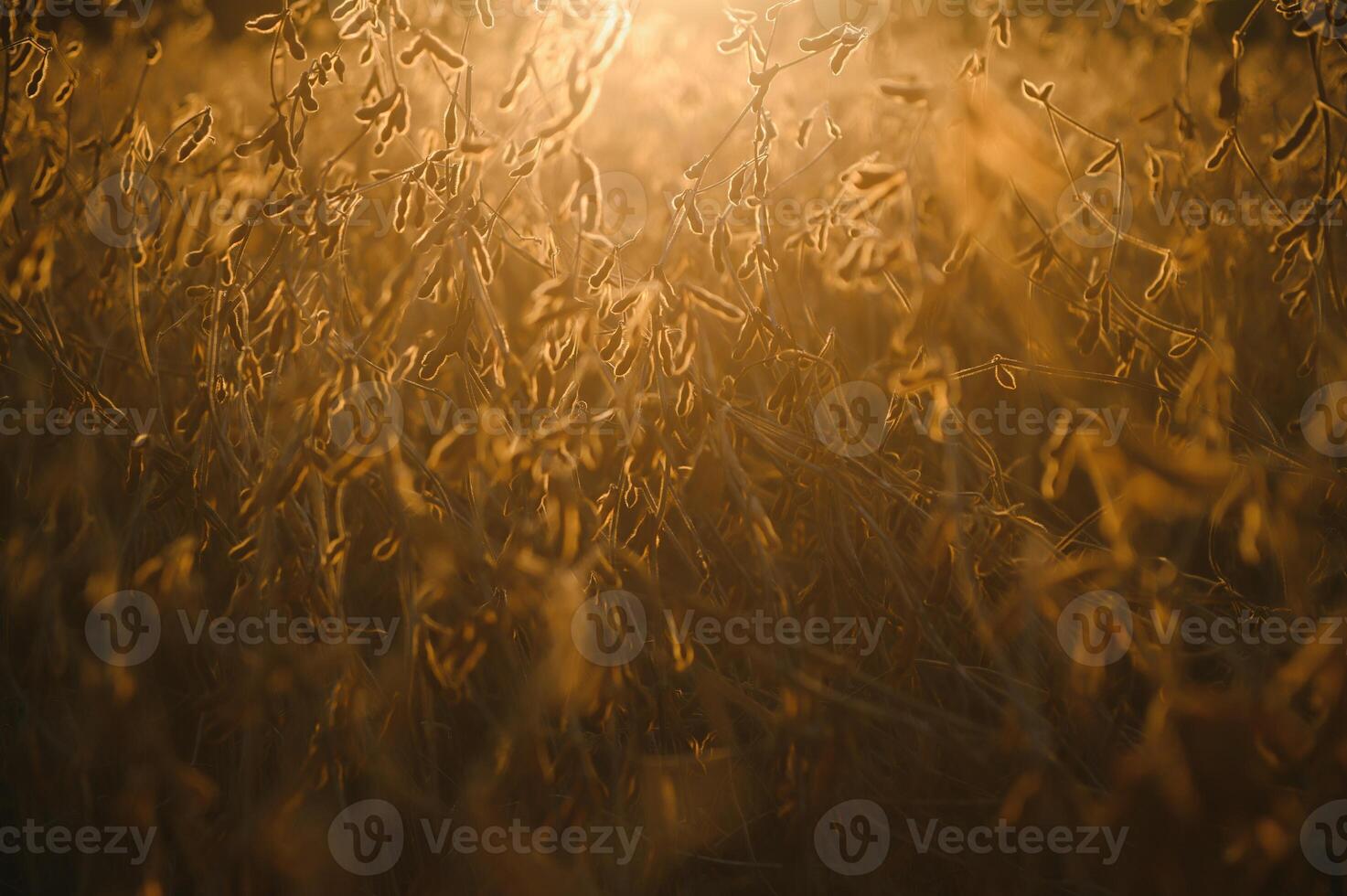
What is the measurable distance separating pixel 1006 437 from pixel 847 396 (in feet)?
1.66

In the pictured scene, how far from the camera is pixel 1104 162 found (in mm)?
778

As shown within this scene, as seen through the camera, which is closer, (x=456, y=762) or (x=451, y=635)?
(x=451, y=635)

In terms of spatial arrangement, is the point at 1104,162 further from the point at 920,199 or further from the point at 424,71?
the point at 424,71

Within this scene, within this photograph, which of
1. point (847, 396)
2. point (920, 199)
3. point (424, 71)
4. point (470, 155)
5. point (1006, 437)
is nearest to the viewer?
point (470, 155)

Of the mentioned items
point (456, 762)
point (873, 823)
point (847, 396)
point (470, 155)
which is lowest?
point (456, 762)

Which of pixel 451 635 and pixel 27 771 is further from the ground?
pixel 451 635

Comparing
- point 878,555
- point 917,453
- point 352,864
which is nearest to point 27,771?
point 352,864

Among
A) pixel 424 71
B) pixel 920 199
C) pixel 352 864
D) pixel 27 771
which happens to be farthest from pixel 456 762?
pixel 424 71

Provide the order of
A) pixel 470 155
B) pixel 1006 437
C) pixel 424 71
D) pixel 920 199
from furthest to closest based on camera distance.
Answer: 1. pixel 424 71
2. pixel 1006 437
3. pixel 920 199
4. pixel 470 155

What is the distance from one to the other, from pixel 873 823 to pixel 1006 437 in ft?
2.06

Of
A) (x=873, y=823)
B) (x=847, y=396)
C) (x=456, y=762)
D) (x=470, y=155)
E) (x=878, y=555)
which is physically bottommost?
(x=456, y=762)

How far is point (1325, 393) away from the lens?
83 cm

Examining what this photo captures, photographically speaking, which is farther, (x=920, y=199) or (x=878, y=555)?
(x=920, y=199)

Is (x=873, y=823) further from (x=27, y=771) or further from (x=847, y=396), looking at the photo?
(x=27, y=771)
